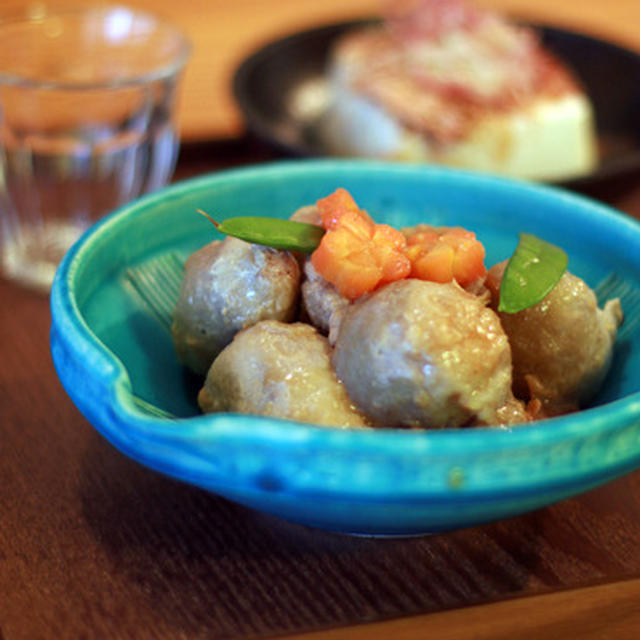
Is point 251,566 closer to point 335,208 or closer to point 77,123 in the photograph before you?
point 335,208

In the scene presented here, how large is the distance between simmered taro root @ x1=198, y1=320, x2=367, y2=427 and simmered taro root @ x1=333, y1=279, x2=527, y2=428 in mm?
26

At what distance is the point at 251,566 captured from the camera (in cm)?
94

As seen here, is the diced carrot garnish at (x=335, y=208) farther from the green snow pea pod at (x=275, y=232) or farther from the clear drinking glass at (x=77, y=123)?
the clear drinking glass at (x=77, y=123)

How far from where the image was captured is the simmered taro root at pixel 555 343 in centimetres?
103

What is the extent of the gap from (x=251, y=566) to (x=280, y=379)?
21cm

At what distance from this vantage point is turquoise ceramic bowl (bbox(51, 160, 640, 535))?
0.74 meters

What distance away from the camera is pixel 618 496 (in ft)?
3.54

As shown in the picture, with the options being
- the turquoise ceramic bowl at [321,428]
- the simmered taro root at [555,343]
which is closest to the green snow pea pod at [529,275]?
the simmered taro root at [555,343]

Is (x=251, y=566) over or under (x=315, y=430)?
under

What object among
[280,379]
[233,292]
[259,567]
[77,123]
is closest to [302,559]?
[259,567]

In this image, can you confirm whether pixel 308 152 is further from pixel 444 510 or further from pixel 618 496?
pixel 444 510

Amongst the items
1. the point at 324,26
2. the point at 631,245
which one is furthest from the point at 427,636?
the point at 324,26

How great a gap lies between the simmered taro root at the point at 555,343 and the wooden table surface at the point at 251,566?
5.6 inches

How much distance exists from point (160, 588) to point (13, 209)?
107 cm
